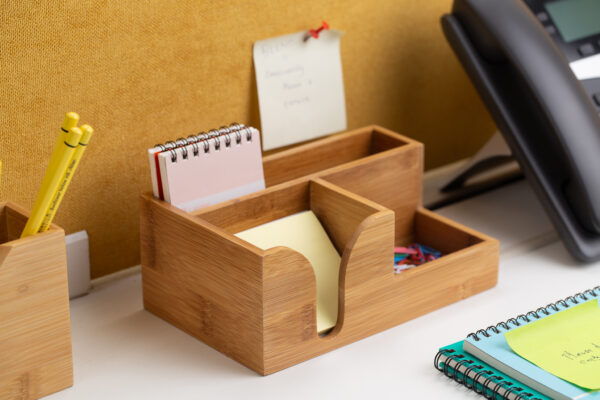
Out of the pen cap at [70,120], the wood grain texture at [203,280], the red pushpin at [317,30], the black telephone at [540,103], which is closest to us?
the pen cap at [70,120]

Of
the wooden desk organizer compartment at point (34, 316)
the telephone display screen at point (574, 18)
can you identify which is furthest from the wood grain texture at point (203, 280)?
the telephone display screen at point (574, 18)

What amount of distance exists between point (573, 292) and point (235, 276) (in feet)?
1.15

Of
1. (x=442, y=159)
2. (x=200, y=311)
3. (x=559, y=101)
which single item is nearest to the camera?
(x=200, y=311)

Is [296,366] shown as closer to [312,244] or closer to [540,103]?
[312,244]

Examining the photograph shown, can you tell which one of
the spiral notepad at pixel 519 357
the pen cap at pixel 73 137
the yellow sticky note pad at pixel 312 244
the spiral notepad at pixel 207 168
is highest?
the pen cap at pixel 73 137

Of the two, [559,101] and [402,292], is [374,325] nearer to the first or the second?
[402,292]

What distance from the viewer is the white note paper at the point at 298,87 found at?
955 mm

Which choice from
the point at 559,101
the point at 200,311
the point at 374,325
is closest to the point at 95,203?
the point at 200,311

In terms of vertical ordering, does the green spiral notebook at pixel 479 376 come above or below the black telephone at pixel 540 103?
below

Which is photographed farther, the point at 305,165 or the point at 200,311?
the point at 305,165

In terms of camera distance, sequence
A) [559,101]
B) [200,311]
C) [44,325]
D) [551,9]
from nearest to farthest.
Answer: [44,325], [200,311], [559,101], [551,9]

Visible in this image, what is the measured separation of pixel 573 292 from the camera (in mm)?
850

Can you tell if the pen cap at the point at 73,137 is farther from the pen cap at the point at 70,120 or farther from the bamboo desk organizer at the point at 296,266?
the bamboo desk organizer at the point at 296,266

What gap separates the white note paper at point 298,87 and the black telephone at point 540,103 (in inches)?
5.6
